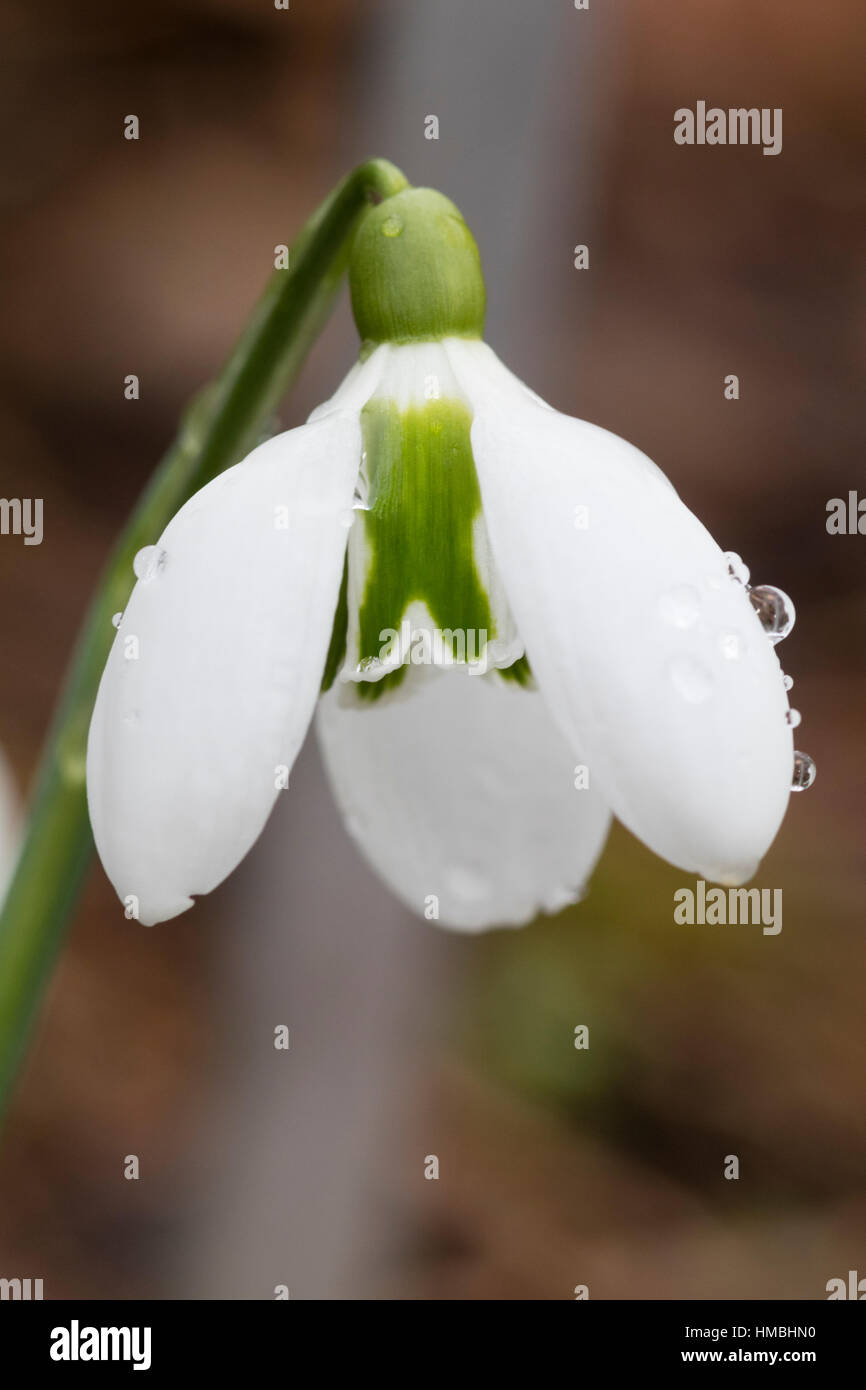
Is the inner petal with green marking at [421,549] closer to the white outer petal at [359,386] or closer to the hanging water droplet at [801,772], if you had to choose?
the white outer petal at [359,386]

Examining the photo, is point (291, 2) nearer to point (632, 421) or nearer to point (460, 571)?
point (632, 421)

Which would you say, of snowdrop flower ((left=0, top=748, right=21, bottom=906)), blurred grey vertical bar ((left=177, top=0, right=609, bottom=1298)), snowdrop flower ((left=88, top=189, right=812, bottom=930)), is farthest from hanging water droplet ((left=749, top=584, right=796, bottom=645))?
blurred grey vertical bar ((left=177, top=0, right=609, bottom=1298))

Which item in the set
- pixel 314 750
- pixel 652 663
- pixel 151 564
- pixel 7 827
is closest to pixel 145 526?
pixel 151 564

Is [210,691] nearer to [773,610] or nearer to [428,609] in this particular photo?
[428,609]

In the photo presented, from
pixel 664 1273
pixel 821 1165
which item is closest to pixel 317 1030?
pixel 664 1273

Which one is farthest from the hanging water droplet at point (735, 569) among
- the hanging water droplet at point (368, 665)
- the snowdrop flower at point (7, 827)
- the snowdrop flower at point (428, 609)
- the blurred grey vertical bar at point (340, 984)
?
the blurred grey vertical bar at point (340, 984)

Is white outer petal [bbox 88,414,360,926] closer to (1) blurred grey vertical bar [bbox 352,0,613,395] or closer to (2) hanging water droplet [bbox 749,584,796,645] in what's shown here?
(2) hanging water droplet [bbox 749,584,796,645]

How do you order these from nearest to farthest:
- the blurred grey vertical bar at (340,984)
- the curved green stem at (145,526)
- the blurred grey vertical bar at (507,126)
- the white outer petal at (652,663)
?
1. the white outer petal at (652,663)
2. the curved green stem at (145,526)
3. the blurred grey vertical bar at (340,984)
4. the blurred grey vertical bar at (507,126)
